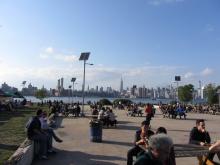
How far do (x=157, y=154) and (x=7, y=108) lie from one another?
41.1 m

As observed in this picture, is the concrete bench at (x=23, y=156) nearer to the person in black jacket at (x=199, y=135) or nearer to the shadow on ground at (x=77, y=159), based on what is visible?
the shadow on ground at (x=77, y=159)

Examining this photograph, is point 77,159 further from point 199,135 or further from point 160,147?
point 160,147

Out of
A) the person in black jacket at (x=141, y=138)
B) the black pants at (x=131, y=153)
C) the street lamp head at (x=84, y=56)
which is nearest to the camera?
the person in black jacket at (x=141, y=138)

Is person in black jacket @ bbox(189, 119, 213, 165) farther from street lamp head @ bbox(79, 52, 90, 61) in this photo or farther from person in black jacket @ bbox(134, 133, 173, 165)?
street lamp head @ bbox(79, 52, 90, 61)

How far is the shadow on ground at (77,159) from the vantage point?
1245 cm

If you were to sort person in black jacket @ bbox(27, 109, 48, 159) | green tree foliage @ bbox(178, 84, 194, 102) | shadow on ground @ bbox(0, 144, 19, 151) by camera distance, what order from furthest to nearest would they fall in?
green tree foliage @ bbox(178, 84, 194, 102)
shadow on ground @ bbox(0, 144, 19, 151)
person in black jacket @ bbox(27, 109, 48, 159)

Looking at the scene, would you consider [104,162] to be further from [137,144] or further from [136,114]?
[136,114]

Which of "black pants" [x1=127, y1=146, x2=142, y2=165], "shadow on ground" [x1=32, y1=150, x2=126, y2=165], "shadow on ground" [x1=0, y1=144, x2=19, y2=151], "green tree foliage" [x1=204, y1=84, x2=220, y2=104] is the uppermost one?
"green tree foliage" [x1=204, y1=84, x2=220, y2=104]

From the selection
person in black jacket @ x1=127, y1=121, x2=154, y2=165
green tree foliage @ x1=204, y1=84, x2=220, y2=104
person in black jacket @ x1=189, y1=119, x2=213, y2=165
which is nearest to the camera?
person in black jacket @ x1=127, y1=121, x2=154, y2=165

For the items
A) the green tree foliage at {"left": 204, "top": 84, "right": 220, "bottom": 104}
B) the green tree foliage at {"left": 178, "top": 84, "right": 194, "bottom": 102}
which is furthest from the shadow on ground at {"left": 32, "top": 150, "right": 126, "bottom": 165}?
the green tree foliage at {"left": 178, "top": 84, "right": 194, "bottom": 102}

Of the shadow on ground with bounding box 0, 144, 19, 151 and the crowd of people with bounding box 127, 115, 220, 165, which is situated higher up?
the crowd of people with bounding box 127, 115, 220, 165

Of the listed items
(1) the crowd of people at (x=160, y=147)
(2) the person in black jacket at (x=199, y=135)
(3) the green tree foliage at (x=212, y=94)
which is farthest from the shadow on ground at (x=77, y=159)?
(3) the green tree foliage at (x=212, y=94)

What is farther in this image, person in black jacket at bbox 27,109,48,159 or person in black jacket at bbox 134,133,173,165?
person in black jacket at bbox 27,109,48,159

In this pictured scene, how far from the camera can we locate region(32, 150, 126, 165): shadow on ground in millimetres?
12453
